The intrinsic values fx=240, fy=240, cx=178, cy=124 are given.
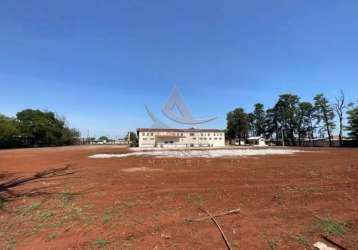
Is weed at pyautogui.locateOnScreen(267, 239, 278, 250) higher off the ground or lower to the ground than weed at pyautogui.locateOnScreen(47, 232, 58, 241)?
higher

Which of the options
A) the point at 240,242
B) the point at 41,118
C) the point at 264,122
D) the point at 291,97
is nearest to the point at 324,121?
the point at 291,97

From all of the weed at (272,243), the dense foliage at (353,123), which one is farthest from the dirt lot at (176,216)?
the dense foliage at (353,123)

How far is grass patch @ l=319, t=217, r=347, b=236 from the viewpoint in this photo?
4113 mm

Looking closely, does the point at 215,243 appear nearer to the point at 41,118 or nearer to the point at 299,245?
the point at 299,245

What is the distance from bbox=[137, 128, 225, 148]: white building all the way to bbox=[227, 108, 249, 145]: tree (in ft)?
58.9

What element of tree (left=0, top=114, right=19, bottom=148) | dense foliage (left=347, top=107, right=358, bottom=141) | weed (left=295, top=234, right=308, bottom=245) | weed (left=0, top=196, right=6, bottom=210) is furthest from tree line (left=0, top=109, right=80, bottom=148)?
dense foliage (left=347, top=107, right=358, bottom=141)

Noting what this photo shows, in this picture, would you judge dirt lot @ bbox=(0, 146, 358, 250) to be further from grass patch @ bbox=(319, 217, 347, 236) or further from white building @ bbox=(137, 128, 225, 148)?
white building @ bbox=(137, 128, 225, 148)

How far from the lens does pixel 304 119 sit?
6309 cm

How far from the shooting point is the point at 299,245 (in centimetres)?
373

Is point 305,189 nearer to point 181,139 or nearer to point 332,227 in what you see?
point 332,227

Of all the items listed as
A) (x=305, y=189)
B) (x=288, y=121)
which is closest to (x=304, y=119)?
(x=288, y=121)

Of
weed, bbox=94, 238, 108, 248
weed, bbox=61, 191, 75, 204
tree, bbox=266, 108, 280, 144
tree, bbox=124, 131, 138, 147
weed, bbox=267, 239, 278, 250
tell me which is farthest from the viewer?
tree, bbox=266, 108, 280, 144

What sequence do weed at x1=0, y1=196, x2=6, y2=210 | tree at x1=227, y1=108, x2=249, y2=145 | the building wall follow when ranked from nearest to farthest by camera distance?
weed at x1=0, y1=196, x2=6, y2=210
the building wall
tree at x1=227, y1=108, x2=249, y2=145

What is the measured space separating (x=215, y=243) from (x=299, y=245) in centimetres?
130
